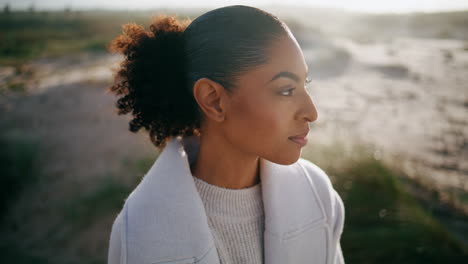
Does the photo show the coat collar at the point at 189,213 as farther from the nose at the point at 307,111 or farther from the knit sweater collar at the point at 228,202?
the nose at the point at 307,111

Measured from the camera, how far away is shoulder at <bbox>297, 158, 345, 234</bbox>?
5.32ft

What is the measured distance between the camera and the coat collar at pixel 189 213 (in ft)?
4.36

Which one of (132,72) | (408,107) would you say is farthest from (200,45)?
(408,107)

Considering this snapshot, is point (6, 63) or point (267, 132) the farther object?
point (6, 63)

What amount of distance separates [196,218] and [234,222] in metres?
0.23

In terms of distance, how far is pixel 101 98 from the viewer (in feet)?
22.7

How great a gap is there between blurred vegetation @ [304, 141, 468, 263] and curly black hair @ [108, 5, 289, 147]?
6.77 feet

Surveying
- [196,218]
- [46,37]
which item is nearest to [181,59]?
[196,218]

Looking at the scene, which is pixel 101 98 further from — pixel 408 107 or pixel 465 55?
pixel 465 55

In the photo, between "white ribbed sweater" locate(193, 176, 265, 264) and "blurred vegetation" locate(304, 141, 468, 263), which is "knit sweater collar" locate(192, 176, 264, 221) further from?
"blurred vegetation" locate(304, 141, 468, 263)

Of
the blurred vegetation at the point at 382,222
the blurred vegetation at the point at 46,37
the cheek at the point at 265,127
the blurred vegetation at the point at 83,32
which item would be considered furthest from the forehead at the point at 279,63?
the blurred vegetation at the point at 83,32

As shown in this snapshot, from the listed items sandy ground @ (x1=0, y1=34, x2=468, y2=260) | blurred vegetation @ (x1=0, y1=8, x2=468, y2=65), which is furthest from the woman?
blurred vegetation @ (x1=0, y1=8, x2=468, y2=65)

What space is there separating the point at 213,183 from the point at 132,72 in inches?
28.1

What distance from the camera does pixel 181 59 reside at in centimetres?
150
